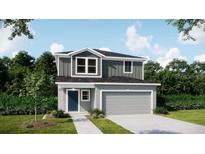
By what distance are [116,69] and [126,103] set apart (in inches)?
158

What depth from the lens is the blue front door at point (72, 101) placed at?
1977 cm

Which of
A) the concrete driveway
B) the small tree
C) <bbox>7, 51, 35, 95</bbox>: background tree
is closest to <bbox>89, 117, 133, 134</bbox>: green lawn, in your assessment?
the concrete driveway

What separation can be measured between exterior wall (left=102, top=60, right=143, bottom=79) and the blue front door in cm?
316

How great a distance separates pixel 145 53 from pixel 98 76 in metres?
4.04

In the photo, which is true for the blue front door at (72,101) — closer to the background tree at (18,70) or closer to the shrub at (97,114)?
the shrub at (97,114)

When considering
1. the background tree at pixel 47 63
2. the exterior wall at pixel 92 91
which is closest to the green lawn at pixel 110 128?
the exterior wall at pixel 92 91

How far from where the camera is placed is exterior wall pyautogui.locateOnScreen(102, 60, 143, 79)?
867 inches

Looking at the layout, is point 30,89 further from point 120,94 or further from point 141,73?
point 141,73

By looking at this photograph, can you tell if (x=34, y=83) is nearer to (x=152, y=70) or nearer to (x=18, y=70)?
(x=18, y=70)

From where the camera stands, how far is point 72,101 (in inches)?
782

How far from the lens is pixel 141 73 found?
23.1 metres

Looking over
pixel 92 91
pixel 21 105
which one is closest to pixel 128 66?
pixel 92 91
